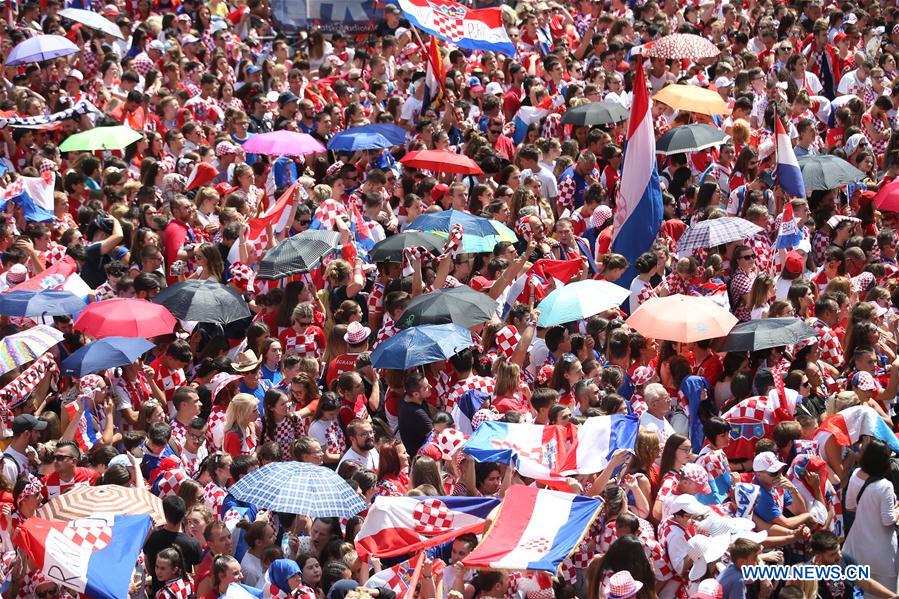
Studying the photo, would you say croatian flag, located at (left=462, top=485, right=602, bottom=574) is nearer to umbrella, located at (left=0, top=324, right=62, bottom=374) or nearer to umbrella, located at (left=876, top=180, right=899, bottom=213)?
umbrella, located at (left=0, top=324, right=62, bottom=374)

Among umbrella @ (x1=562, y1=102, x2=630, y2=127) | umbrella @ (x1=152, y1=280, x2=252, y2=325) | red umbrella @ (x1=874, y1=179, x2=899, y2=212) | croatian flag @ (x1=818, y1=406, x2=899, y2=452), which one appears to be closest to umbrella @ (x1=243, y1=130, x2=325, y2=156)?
umbrella @ (x1=562, y1=102, x2=630, y2=127)

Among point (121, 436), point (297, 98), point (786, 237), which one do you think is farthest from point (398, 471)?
point (297, 98)

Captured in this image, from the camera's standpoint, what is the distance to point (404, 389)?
10812mm

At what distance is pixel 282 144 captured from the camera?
49.1ft

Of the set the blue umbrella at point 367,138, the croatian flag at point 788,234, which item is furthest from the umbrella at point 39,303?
the croatian flag at point 788,234

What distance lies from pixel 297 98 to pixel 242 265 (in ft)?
14.4

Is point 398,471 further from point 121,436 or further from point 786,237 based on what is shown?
point 786,237

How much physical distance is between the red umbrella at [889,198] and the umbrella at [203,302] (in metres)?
6.23

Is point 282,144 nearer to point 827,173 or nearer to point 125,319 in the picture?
point 125,319

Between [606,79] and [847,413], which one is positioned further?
[606,79]

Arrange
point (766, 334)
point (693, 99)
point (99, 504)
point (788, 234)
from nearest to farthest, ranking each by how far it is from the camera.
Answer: point (99, 504)
point (766, 334)
point (788, 234)
point (693, 99)

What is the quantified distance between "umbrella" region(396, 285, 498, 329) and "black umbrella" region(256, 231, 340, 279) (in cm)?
99

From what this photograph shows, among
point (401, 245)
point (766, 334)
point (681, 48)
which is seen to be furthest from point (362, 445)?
point (681, 48)

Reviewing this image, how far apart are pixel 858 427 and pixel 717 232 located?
306cm
